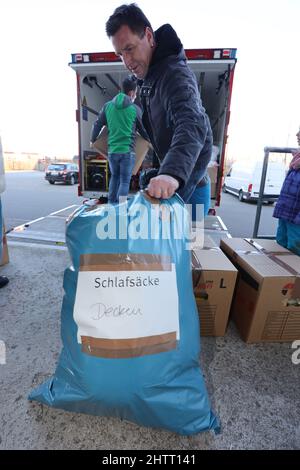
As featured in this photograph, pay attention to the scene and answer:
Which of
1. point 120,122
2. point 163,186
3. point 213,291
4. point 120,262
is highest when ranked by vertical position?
point 120,122

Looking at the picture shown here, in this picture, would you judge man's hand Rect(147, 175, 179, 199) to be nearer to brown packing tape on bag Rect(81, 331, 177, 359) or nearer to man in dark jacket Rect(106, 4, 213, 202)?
man in dark jacket Rect(106, 4, 213, 202)

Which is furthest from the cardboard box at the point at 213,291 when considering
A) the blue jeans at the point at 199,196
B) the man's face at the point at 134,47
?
the man's face at the point at 134,47

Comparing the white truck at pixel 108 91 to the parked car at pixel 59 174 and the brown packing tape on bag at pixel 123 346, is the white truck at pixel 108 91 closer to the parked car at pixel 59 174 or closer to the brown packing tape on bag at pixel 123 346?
the brown packing tape on bag at pixel 123 346

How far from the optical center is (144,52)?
118cm

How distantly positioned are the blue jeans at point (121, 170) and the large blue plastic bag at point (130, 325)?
2333mm

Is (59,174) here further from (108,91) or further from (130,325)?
(130,325)

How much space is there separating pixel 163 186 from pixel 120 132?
235 centimetres

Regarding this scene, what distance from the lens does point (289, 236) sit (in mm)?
2055

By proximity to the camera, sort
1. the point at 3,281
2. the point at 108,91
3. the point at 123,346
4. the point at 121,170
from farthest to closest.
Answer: the point at 108,91
the point at 121,170
the point at 3,281
the point at 123,346

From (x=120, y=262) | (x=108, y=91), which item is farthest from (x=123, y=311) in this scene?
(x=108, y=91)

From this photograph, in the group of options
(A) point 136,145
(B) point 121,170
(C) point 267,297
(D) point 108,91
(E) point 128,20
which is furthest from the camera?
(D) point 108,91

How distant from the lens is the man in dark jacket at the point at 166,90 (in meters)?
1.02

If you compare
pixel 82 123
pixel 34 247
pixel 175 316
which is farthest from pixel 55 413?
pixel 82 123

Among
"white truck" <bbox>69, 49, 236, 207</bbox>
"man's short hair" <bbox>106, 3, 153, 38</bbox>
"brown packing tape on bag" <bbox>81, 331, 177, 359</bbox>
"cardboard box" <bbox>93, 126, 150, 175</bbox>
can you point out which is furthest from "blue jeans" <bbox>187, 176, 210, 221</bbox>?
"white truck" <bbox>69, 49, 236, 207</bbox>
